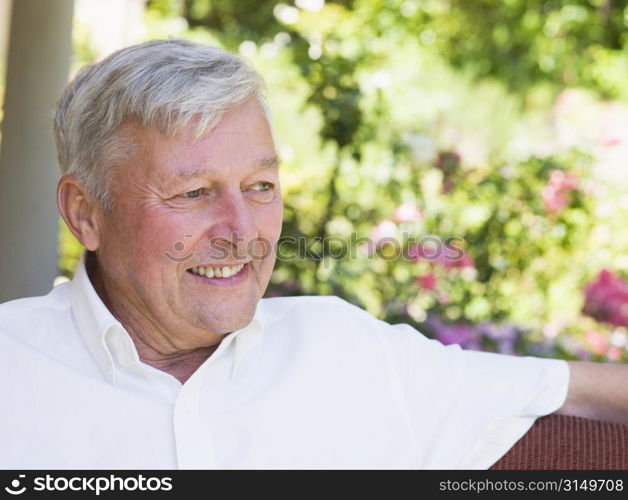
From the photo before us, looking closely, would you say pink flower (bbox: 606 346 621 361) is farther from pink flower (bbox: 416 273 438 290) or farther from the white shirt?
the white shirt

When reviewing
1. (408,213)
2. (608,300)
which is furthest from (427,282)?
(608,300)

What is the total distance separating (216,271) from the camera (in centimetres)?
185

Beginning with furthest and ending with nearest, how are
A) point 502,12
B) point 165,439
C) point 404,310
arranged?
point 502,12 → point 404,310 → point 165,439

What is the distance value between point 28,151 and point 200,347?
1.17 meters

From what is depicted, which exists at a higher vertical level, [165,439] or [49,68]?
[49,68]

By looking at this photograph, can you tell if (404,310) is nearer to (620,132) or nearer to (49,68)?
(49,68)

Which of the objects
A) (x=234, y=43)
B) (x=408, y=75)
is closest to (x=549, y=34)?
(x=408, y=75)

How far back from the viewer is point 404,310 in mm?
3584

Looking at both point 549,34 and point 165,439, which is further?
point 549,34

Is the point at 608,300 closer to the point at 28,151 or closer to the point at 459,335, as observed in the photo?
the point at 459,335

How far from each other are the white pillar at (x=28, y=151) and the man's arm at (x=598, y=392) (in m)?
1.66

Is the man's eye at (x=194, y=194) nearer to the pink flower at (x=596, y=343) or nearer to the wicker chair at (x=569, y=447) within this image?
the wicker chair at (x=569, y=447)

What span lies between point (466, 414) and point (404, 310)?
5.45 ft

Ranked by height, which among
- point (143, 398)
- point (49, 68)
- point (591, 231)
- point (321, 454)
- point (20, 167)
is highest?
point (49, 68)
